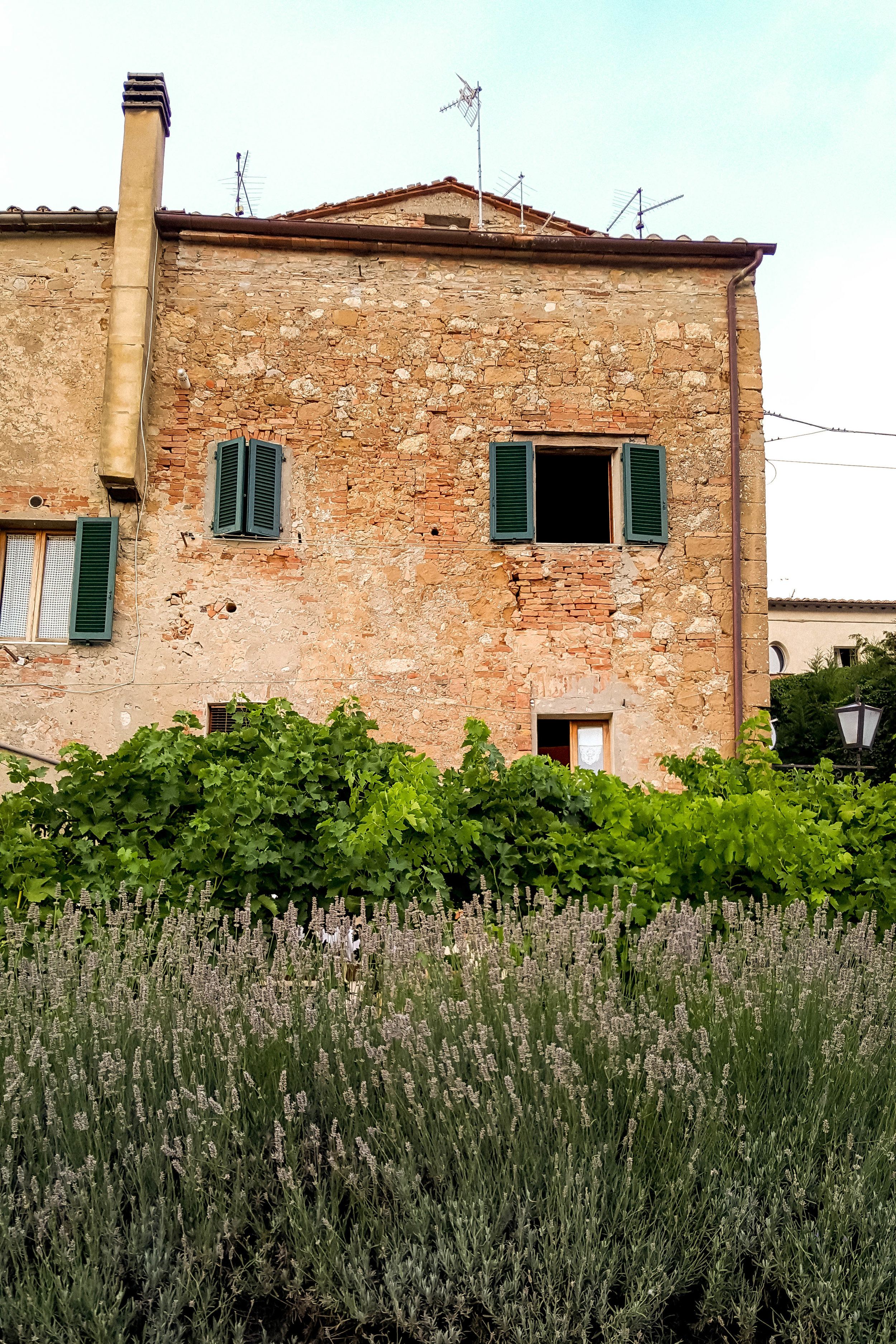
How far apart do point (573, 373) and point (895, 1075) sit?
27.0 ft

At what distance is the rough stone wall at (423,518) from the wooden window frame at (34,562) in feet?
1.39

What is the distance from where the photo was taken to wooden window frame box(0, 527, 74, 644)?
9336 millimetres

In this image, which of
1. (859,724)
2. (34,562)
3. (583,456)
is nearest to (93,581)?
(34,562)

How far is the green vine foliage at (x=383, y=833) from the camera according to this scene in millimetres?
4207

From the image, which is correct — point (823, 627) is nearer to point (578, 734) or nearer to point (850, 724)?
point (850, 724)

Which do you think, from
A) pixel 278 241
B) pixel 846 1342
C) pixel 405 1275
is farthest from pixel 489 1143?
pixel 278 241

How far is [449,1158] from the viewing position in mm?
2441

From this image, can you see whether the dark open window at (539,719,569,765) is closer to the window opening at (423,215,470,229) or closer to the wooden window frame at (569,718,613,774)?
the wooden window frame at (569,718,613,774)

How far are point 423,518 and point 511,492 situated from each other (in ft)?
2.89

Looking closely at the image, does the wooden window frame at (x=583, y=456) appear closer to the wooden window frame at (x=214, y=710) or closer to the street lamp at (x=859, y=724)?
the wooden window frame at (x=214, y=710)

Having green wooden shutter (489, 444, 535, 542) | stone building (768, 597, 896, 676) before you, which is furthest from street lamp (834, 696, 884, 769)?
stone building (768, 597, 896, 676)

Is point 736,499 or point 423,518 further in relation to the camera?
point 736,499

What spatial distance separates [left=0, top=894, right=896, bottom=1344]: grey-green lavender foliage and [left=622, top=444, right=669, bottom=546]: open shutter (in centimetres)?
700

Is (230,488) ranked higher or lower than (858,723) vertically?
higher
